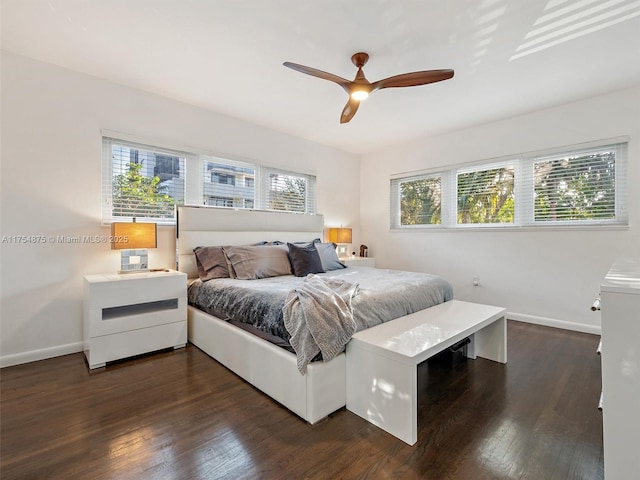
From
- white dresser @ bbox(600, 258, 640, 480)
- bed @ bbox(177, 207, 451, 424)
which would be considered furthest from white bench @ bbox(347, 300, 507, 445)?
white dresser @ bbox(600, 258, 640, 480)

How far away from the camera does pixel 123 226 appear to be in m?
2.71

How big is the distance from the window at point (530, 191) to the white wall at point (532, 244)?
0.12 m

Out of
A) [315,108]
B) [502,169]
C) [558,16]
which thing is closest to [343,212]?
[315,108]

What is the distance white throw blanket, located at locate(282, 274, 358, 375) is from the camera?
175cm

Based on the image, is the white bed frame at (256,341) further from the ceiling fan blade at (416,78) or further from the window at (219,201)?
the ceiling fan blade at (416,78)

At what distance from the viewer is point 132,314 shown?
105 inches

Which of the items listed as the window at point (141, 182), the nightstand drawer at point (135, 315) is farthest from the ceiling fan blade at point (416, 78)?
the nightstand drawer at point (135, 315)

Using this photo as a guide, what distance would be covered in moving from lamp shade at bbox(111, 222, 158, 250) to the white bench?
7.01ft

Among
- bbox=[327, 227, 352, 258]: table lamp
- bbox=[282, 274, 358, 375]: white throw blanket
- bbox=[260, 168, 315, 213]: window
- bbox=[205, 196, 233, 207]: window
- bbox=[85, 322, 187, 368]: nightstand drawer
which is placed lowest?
bbox=[85, 322, 187, 368]: nightstand drawer

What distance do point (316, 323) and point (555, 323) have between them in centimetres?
328

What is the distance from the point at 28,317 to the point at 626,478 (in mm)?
3917

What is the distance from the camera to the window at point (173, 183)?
10.1ft

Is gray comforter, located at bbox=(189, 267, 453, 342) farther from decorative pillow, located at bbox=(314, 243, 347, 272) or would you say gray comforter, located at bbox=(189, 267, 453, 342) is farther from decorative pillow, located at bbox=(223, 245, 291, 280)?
decorative pillow, located at bbox=(314, 243, 347, 272)

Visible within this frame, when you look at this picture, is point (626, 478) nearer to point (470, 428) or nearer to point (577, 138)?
point (470, 428)
